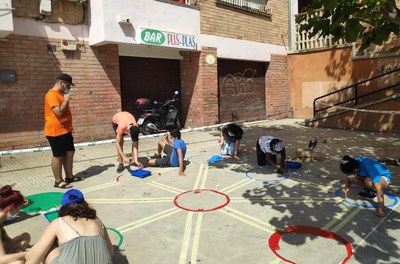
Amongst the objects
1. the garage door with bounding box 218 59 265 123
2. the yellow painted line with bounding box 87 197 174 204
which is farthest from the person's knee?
the garage door with bounding box 218 59 265 123

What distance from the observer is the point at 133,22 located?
10.1 m

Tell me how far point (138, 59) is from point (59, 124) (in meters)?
6.68

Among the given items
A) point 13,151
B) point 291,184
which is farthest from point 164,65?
point 291,184

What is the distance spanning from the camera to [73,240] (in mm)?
2465

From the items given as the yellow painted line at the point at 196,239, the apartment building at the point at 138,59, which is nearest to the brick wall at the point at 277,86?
the apartment building at the point at 138,59

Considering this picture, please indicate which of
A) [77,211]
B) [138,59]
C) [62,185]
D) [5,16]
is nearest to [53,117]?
[62,185]

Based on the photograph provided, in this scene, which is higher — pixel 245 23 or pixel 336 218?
pixel 245 23

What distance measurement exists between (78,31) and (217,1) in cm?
611

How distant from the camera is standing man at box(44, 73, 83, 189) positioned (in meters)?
5.42

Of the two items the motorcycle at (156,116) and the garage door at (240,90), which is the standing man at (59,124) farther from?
the garage door at (240,90)

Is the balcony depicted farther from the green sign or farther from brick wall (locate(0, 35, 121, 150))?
brick wall (locate(0, 35, 121, 150))

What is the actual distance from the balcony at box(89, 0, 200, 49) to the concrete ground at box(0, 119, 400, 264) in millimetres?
4082

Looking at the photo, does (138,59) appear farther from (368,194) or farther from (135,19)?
(368,194)

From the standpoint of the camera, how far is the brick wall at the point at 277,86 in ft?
52.4
